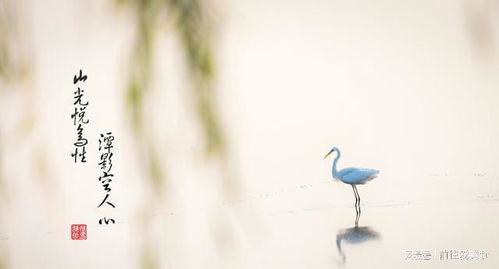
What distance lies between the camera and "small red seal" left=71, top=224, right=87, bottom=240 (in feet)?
7.79

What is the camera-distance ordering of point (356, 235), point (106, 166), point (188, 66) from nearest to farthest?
point (356, 235) < point (188, 66) < point (106, 166)

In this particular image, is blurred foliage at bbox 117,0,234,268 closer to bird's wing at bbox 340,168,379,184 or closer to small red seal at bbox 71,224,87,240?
small red seal at bbox 71,224,87,240

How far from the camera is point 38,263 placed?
2.46 m

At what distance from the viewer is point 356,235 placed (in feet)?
6.68

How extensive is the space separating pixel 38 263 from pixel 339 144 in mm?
1613

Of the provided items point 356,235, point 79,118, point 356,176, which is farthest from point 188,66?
point 356,235

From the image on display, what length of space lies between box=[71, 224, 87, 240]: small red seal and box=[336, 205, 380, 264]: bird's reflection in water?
3.99 ft

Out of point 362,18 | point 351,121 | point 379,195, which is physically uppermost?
point 362,18

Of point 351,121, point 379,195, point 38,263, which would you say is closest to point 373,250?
→ point 379,195

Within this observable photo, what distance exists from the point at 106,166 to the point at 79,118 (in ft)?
0.93

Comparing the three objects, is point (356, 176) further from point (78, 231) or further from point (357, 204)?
point (78, 231)

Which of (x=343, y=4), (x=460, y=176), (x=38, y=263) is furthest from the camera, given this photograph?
(x=38, y=263)

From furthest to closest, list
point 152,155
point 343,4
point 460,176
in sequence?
point 152,155 < point 343,4 < point 460,176

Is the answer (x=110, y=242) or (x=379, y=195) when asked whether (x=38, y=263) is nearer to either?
(x=110, y=242)
